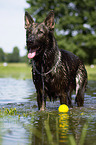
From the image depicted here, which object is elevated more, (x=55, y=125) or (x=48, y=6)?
(x=48, y=6)

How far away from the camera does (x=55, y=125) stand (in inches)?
257

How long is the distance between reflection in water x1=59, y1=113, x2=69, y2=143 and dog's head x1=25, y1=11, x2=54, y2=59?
5.18ft

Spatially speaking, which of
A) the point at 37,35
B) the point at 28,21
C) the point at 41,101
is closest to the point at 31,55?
the point at 37,35

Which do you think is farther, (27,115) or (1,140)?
(27,115)

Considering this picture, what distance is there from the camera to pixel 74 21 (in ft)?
176

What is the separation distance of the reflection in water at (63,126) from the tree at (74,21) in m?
44.2

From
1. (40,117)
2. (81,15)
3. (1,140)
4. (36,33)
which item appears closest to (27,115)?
(40,117)

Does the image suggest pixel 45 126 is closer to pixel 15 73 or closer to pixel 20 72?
pixel 15 73

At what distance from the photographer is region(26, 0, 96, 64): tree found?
2077 inches

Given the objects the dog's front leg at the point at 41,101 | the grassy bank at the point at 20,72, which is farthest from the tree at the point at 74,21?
the dog's front leg at the point at 41,101

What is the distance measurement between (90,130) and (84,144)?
3.52 ft

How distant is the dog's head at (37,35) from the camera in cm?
735

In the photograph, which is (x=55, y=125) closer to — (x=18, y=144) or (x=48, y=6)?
(x=18, y=144)

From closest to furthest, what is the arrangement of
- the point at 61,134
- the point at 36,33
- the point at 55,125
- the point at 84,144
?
1. the point at 84,144
2. the point at 61,134
3. the point at 55,125
4. the point at 36,33
